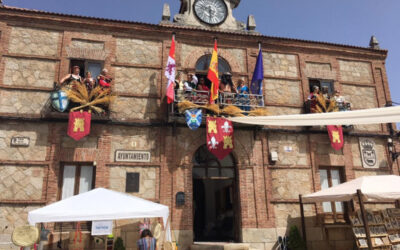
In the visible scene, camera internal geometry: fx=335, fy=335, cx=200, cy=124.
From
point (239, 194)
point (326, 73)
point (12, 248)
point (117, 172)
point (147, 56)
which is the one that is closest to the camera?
point (12, 248)

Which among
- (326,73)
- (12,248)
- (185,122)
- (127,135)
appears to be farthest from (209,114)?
(12,248)

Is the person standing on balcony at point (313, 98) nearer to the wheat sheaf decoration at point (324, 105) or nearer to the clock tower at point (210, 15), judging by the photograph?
the wheat sheaf decoration at point (324, 105)

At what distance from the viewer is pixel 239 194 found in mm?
11727

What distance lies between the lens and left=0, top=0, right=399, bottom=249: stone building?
422 inches

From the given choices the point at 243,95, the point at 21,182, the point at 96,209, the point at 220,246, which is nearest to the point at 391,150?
the point at 243,95

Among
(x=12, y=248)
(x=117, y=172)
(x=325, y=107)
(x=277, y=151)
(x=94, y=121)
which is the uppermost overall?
(x=325, y=107)

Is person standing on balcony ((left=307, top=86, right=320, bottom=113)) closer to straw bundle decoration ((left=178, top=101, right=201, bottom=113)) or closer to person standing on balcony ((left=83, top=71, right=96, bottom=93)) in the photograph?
straw bundle decoration ((left=178, top=101, right=201, bottom=113))

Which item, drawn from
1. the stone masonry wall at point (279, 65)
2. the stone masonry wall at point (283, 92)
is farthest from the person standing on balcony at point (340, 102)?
the stone masonry wall at point (279, 65)

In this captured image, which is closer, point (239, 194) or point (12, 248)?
point (12, 248)

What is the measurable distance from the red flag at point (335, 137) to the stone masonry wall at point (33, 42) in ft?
34.3

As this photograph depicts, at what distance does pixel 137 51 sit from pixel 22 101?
14.0 feet

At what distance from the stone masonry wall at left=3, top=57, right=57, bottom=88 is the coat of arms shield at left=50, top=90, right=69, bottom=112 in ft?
2.76

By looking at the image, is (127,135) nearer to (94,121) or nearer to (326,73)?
(94,121)

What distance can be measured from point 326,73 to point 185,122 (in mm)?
6618
